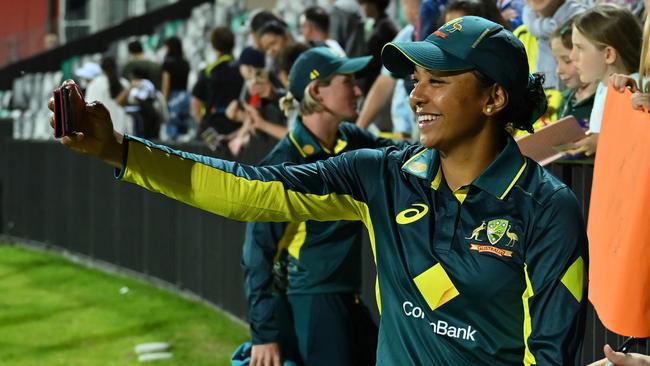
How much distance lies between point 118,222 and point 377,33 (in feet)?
17.8

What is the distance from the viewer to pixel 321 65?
5738mm

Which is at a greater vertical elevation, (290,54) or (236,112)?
(290,54)

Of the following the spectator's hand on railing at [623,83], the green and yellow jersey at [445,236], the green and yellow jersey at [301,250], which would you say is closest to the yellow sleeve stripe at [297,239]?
the green and yellow jersey at [301,250]

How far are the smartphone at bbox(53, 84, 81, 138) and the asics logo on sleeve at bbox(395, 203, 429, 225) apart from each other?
0.93m

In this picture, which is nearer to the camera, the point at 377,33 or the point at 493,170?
the point at 493,170

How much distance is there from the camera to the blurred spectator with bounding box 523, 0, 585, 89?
6.72m

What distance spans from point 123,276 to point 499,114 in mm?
10294

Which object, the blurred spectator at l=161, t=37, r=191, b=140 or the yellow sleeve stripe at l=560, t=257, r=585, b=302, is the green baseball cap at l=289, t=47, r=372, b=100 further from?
the blurred spectator at l=161, t=37, r=191, b=140

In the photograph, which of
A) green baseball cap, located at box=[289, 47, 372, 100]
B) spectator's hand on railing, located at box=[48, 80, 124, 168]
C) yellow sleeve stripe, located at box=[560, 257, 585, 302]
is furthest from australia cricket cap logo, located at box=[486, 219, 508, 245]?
green baseball cap, located at box=[289, 47, 372, 100]

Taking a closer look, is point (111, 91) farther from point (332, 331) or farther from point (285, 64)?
point (332, 331)

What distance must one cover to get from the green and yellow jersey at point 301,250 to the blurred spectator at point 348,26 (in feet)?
13.9

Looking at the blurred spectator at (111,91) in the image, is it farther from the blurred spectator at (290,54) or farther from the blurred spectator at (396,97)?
the blurred spectator at (396,97)

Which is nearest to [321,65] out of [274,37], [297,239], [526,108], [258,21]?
[297,239]

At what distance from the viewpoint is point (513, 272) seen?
3188mm
